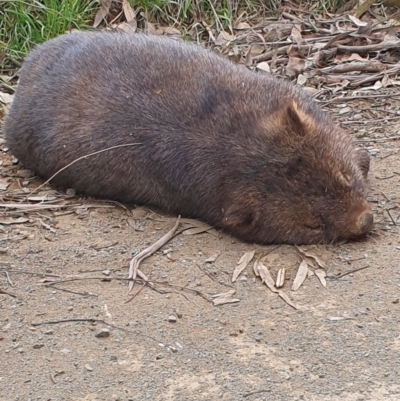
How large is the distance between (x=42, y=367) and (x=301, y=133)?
1554 millimetres

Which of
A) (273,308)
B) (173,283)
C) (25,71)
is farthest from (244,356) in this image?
(25,71)

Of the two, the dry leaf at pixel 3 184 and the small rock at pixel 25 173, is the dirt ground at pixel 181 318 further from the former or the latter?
the small rock at pixel 25 173

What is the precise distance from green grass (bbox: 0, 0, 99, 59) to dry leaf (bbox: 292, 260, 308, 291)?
3166 mm

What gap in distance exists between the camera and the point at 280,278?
11.5ft

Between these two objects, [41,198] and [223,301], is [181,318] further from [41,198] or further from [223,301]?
[41,198]

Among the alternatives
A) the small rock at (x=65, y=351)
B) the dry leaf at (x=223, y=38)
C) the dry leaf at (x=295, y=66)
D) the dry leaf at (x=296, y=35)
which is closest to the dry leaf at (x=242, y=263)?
the small rock at (x=65, y=351)

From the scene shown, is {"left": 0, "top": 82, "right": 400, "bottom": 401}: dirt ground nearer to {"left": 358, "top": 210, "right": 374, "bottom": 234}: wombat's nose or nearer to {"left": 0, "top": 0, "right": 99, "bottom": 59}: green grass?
{"left": 358, "top": 210, "right": 374, "bottom": 234}: wombat's nose

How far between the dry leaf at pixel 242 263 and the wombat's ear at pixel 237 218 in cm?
15

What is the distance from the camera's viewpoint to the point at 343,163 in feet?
12.8

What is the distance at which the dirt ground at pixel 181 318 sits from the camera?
115 inches

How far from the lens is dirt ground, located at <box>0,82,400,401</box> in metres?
2.92

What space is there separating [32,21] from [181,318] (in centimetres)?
345

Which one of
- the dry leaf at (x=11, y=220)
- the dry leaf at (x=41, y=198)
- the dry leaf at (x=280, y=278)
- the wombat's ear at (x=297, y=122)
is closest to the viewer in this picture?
the dry leaf at (x=280, y=278)

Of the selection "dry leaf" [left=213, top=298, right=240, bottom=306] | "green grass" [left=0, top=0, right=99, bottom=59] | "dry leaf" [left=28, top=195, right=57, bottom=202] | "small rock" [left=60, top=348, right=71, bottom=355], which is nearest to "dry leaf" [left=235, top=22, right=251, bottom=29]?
"green grass" [left=0, top=0, right=99, bottom=59]
